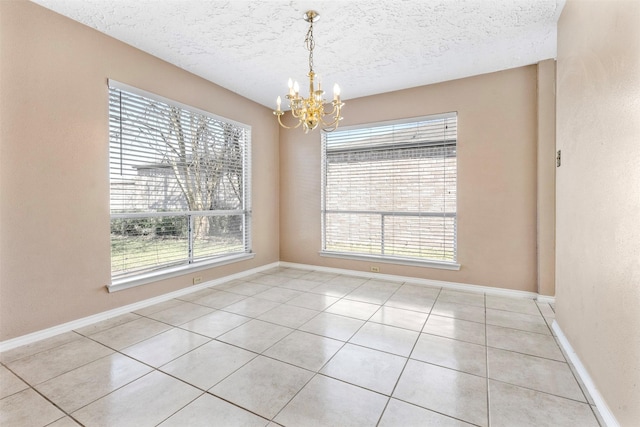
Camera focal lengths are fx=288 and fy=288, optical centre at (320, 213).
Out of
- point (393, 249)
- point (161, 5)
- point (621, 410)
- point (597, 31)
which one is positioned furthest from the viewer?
point (393, 249)

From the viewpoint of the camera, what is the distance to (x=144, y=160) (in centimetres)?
313

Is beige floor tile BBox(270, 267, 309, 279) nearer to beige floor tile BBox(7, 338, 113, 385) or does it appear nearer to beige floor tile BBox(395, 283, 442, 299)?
beige floor tile BBox(395, 283, 442, 299)

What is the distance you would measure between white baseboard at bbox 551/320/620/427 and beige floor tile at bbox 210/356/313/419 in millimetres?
1597

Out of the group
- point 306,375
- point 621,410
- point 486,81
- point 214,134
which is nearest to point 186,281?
point 214,134

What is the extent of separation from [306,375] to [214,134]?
10.7 ft

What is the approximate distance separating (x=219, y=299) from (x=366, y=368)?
208 cm

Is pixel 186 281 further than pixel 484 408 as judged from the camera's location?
Yes

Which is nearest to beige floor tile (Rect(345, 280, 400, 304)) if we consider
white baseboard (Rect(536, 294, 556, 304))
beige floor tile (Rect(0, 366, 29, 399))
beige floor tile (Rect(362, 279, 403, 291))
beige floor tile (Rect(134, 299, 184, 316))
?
beige floor tile (Rect(362, 279, 403, 291))

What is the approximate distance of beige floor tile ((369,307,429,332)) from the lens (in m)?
2.71

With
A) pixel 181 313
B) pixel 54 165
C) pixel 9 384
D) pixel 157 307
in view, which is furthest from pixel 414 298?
pixel 54 165

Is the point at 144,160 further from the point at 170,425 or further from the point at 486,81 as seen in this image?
the point at 486,81

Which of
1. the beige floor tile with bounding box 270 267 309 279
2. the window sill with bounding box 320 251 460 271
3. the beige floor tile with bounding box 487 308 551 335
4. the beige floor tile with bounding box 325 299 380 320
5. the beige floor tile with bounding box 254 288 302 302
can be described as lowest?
the beige floor tile with bounding box 487 308 551 335

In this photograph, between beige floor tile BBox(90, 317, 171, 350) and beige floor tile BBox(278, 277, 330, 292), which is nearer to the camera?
beige floor tile BBox(90, 317, 171, 350)

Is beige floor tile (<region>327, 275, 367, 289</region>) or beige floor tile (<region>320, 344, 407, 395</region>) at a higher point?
beige floor tile (<region>327, 275, 367, 289</region>)
